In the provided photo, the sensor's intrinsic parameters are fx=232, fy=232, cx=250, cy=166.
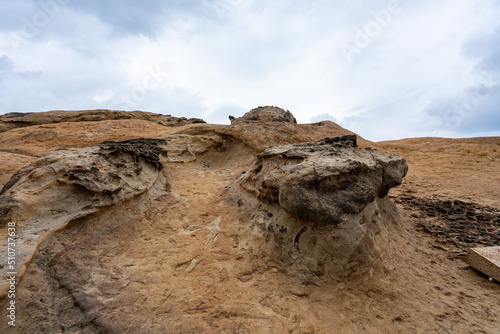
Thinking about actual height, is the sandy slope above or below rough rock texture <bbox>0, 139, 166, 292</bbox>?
below

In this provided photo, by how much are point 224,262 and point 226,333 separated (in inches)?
36.1

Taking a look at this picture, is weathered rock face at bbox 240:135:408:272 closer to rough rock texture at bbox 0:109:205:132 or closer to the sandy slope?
the sandy slope

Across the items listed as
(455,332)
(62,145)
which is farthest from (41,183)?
(455,332)

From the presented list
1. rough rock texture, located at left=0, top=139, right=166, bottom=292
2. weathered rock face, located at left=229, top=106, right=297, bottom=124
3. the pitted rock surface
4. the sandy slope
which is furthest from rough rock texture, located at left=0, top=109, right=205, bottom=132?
the pitted rock surface

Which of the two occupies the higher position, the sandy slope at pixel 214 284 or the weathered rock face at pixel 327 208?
the weathered rock face at pixel 327 208

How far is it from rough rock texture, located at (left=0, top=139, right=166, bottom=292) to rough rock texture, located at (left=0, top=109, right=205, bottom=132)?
7727 mm

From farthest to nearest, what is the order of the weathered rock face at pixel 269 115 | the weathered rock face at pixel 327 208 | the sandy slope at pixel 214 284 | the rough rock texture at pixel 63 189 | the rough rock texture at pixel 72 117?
the weathered rock face at pixel 269 115
the rough rock texture at pixel 72 117
the weathered rock face at pixel 327 208
the rough rock texture at pixel 63 189
the sandy slope at pixel 214 284

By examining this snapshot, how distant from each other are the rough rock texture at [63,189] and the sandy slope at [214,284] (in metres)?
0.15

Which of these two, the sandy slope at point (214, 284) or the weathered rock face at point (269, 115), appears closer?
the sandy slope at point (214, 284)

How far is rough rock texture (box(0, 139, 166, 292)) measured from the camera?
8.40 feet

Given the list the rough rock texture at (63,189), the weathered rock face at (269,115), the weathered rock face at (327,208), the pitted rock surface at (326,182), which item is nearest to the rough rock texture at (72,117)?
the weathered rock face at (269,115)

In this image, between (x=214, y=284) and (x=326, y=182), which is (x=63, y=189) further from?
(x=326, y=182)

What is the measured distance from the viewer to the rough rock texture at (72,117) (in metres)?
9.60

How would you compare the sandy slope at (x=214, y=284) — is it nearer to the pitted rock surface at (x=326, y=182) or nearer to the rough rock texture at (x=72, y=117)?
the pitted rock surface at (x=326, y=182)
